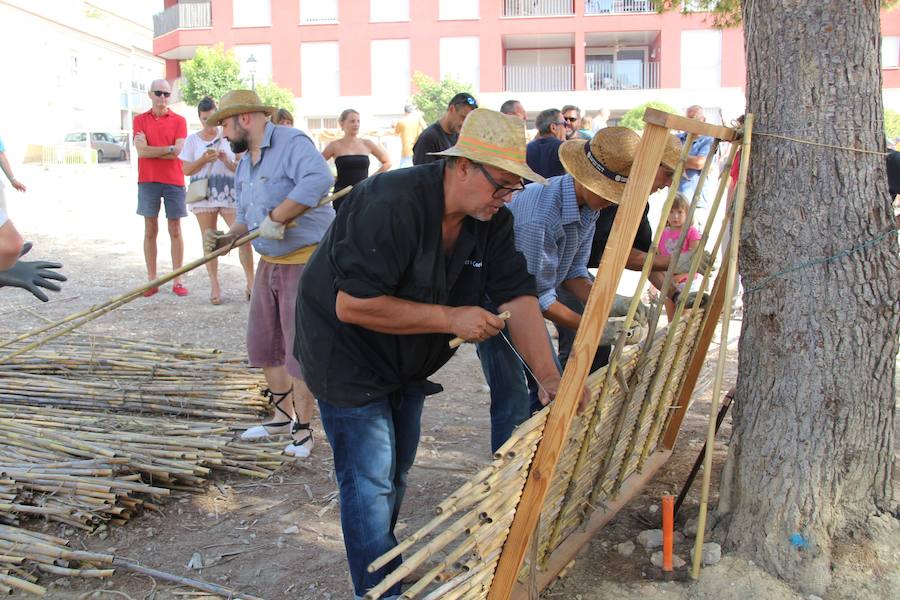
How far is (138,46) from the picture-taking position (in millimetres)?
46094

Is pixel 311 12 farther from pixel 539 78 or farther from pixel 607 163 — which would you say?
pixel 607 163

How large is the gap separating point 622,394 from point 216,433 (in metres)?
2.17

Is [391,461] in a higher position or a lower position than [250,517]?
higher

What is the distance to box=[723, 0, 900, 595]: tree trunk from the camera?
279 cm

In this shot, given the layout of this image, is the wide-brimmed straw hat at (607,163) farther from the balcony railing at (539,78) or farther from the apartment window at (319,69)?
the apartment window at (319,69)

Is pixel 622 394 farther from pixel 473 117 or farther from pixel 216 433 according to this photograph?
pixel 216 433

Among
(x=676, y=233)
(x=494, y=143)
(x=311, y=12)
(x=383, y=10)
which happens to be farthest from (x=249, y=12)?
(x=494, y=143)

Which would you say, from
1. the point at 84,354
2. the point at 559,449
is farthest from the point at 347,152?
the point at 559,449

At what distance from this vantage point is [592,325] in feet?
7.98

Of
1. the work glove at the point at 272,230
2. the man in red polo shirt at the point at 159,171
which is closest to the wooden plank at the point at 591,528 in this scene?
the work glove at the point at 272,230

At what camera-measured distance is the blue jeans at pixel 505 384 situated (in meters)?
3.63

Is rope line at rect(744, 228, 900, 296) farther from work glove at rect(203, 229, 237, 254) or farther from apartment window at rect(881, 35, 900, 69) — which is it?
apartment window at rect(881, 35, 900, 69)

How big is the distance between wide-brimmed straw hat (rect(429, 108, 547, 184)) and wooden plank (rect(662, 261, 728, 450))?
4.36 ft

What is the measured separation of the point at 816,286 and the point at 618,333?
84cm
